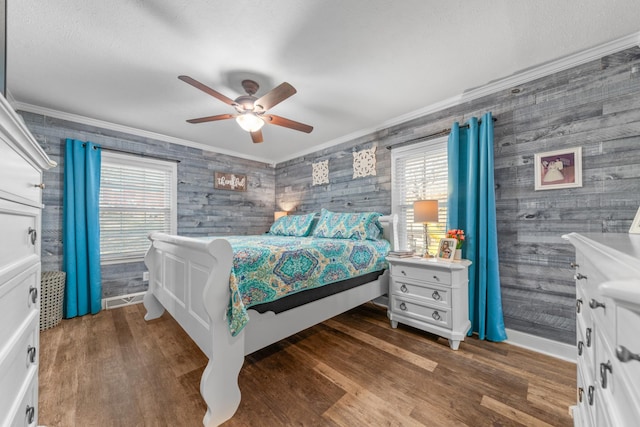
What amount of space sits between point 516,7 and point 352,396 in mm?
2562

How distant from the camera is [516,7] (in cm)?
150

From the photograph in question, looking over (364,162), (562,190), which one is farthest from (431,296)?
(364,162)

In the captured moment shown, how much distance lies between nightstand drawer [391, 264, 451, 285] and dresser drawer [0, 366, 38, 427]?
2.40m

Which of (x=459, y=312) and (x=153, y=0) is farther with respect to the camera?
(x=459, y=312)

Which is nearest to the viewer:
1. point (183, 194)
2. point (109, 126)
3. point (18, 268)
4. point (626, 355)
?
point (626, 355)

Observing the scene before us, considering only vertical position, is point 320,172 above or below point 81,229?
above

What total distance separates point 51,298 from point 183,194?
1.81m

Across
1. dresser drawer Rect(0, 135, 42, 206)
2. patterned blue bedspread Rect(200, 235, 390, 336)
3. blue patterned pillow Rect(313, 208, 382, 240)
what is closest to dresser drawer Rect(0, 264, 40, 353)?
dresser drawer Rect(0, 135, 42, 206)

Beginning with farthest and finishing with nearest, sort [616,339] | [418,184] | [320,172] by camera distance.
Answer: [320,172] → [418,184] → [616,339]

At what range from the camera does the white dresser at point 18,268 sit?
0.70 metres

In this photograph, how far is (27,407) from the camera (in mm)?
908

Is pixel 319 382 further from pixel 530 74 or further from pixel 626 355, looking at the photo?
pixel 530 74

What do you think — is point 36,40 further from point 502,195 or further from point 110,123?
point 502,195

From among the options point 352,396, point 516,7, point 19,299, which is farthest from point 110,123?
point 516,7
